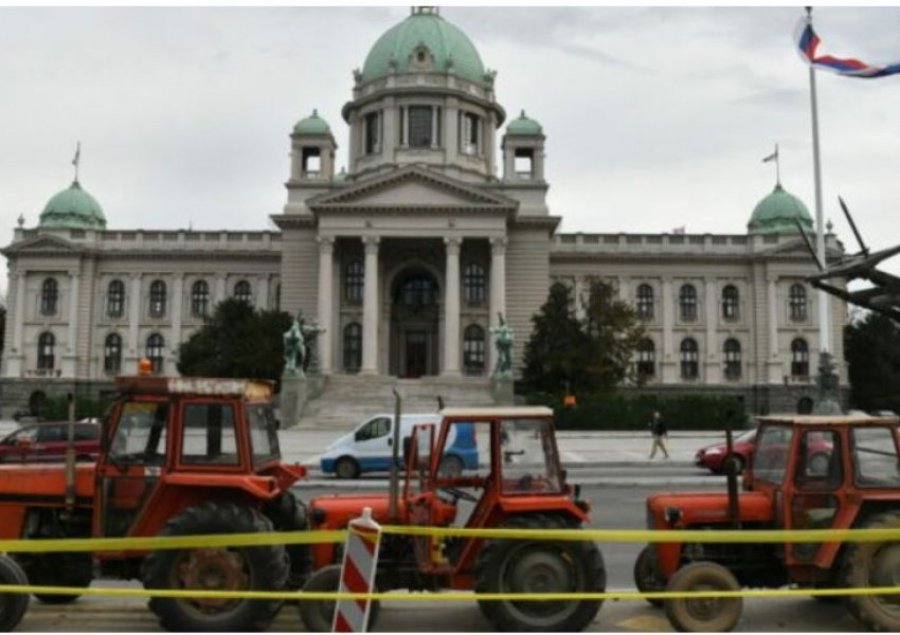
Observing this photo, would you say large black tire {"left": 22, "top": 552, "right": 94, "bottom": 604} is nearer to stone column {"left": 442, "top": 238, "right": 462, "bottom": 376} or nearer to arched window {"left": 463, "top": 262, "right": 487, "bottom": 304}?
stone column {"left": 442, "top": 238, "right": 462, "bottom": 376}

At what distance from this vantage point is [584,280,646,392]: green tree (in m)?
53.1

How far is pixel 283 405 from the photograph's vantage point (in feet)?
162

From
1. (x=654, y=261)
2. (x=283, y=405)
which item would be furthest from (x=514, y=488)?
(x=654, y=261)

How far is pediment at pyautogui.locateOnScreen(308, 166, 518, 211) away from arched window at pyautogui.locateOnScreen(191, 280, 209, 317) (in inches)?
639

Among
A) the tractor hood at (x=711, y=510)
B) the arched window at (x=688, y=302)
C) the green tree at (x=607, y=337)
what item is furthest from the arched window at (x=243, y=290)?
the tractor hood at (x=711, y=510)

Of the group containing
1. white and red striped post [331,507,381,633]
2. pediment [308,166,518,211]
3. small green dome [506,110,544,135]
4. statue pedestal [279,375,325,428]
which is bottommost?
white and red striped post [331,507,381,633]

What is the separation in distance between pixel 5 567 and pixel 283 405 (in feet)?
137

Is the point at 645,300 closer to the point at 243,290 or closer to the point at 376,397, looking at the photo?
the point at 376,397

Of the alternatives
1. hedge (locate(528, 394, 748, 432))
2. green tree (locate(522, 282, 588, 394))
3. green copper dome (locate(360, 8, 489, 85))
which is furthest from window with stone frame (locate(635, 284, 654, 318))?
green copper dome (locate(360, 8, 489, 85))

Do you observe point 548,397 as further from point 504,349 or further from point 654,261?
point 654,261

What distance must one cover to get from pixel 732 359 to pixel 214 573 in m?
64.9

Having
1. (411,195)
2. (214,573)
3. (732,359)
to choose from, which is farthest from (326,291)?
(214,573)

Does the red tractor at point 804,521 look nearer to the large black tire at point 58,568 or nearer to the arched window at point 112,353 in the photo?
the large black tire at point 58,568

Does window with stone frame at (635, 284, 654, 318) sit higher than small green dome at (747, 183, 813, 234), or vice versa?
small green dome at (747, 183, 813, 234)
